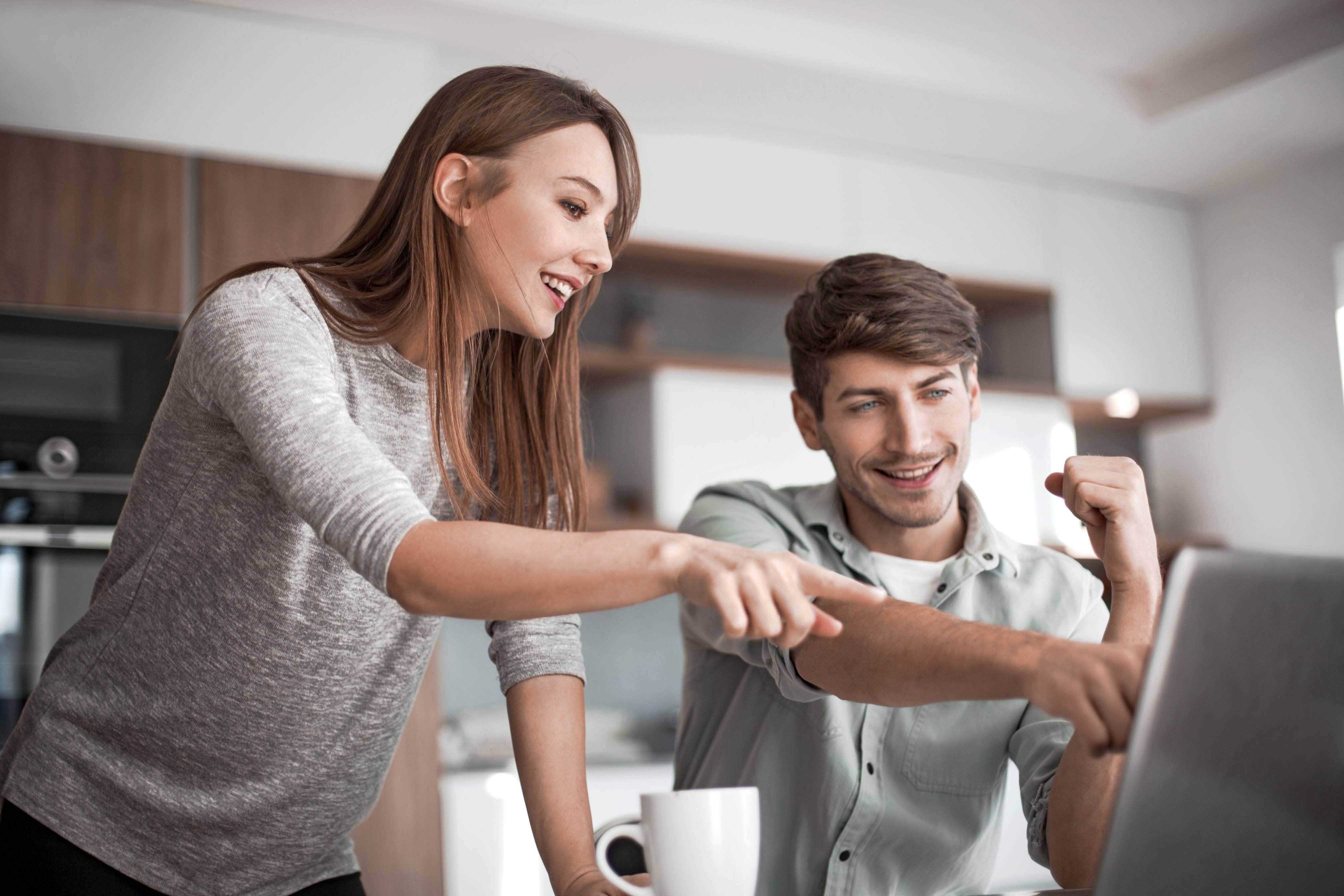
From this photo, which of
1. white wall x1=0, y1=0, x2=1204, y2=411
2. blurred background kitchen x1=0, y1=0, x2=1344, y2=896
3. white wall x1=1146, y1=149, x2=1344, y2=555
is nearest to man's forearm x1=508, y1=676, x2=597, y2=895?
blurred background kitchen x1=0, y1=0, x2=1344, y2=896

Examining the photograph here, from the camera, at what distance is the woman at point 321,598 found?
103 cm

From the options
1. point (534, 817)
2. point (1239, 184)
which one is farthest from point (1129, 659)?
point (1239, 184)

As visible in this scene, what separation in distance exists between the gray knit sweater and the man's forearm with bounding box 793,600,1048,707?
30 cm

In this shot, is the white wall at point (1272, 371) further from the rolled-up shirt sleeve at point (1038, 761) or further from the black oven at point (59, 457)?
the black oven at point (59, 457)

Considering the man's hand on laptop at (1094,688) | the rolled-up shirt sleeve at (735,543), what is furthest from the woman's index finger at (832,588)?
the rolled-up shirt sleeve at (735,543)

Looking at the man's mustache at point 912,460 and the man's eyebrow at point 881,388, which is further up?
the man's eyebrow at point 881,388

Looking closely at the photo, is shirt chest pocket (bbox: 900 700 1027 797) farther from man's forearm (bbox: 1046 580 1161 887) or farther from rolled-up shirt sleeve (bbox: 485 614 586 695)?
rolled-up shirt sleeve (bbox: 485 614 586 695)

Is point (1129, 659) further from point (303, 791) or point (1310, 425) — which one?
point (1310, 425)

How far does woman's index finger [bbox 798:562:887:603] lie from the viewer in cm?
73

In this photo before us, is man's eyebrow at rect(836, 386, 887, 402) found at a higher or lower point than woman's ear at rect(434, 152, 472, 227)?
lower

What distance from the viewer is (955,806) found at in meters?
1.36

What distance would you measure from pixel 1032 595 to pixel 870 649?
597 mm

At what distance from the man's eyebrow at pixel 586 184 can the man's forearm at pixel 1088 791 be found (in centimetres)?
69

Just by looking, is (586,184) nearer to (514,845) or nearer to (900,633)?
(900,633)
